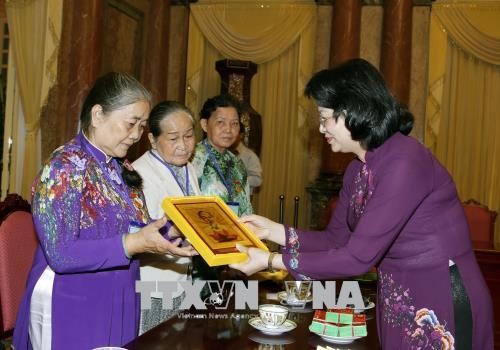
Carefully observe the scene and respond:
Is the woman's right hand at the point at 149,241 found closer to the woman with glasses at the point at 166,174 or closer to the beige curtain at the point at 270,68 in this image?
the woman with glasses at the point at 166,174

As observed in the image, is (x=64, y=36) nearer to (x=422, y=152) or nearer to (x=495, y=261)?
(x=495, y=261)

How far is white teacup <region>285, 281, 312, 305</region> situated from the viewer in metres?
2.23

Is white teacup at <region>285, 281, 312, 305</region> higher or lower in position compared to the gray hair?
lower

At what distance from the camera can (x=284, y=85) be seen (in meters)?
7.91

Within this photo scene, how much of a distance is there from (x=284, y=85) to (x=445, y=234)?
20.8 ft

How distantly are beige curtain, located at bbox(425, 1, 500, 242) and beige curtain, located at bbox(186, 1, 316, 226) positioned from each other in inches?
63.7

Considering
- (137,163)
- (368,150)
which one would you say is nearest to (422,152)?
(368,150)

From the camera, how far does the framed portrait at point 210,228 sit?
1.76 meters

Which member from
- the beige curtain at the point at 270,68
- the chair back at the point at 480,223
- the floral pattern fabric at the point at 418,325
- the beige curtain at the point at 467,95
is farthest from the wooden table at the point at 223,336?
the beige curtain at the point at 467,95

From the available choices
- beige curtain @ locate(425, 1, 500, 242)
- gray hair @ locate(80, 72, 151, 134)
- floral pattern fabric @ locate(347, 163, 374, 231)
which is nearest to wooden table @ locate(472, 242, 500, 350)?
floral pattern fabric @ locate(347, 163, 374, 231)

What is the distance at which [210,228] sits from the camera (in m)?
1.86

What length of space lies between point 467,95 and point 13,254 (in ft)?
21.7

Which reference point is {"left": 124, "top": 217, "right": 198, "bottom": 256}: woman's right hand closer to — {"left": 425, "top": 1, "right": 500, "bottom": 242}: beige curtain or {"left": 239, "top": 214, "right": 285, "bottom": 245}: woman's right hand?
{"left": 239, "top": 214, "right": 285, "bottom": 245}: woman's right hand

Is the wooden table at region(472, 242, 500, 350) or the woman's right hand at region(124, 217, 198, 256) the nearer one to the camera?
the woman's right hand at region(124, 217, 198, 256)
